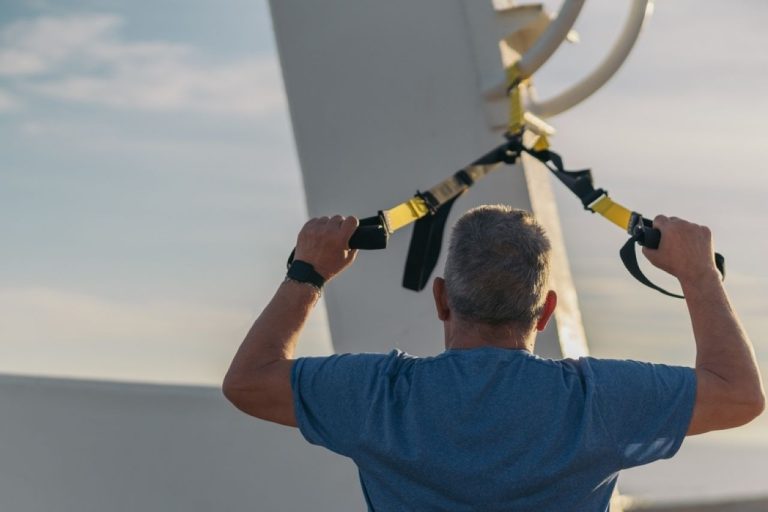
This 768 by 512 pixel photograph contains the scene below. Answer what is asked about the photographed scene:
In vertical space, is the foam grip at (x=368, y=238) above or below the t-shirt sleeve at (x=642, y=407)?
above

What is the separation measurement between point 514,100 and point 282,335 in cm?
132

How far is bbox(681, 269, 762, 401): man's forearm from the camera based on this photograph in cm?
152

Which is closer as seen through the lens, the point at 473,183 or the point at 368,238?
the point at 368,238

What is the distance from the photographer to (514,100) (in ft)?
8.90

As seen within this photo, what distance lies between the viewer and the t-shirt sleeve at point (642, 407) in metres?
1.47

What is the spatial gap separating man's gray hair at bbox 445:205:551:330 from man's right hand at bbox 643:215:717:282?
0.28 meters

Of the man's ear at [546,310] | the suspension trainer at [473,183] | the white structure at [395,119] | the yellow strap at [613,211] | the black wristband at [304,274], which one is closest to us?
the man's ear at [546,310]

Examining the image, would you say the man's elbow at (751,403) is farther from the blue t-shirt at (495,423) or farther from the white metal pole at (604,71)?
the white metal pole at (604,71)

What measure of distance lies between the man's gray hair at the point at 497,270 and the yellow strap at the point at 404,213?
33 centimetres

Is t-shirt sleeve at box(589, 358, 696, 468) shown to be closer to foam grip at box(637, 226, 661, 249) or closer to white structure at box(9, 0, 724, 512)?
foam grip at box(637, 226, 661, 249)

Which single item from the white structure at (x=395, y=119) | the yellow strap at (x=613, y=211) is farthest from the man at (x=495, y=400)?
the white structure at (x=395, y=119)

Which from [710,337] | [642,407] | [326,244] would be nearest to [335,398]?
[326,244]

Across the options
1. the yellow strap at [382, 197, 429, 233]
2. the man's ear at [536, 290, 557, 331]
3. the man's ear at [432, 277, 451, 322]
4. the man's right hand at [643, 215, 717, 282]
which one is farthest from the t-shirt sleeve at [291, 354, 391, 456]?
the man's right hand at [643, 215, 717, 282]

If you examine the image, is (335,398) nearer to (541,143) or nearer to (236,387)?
(236,387)
